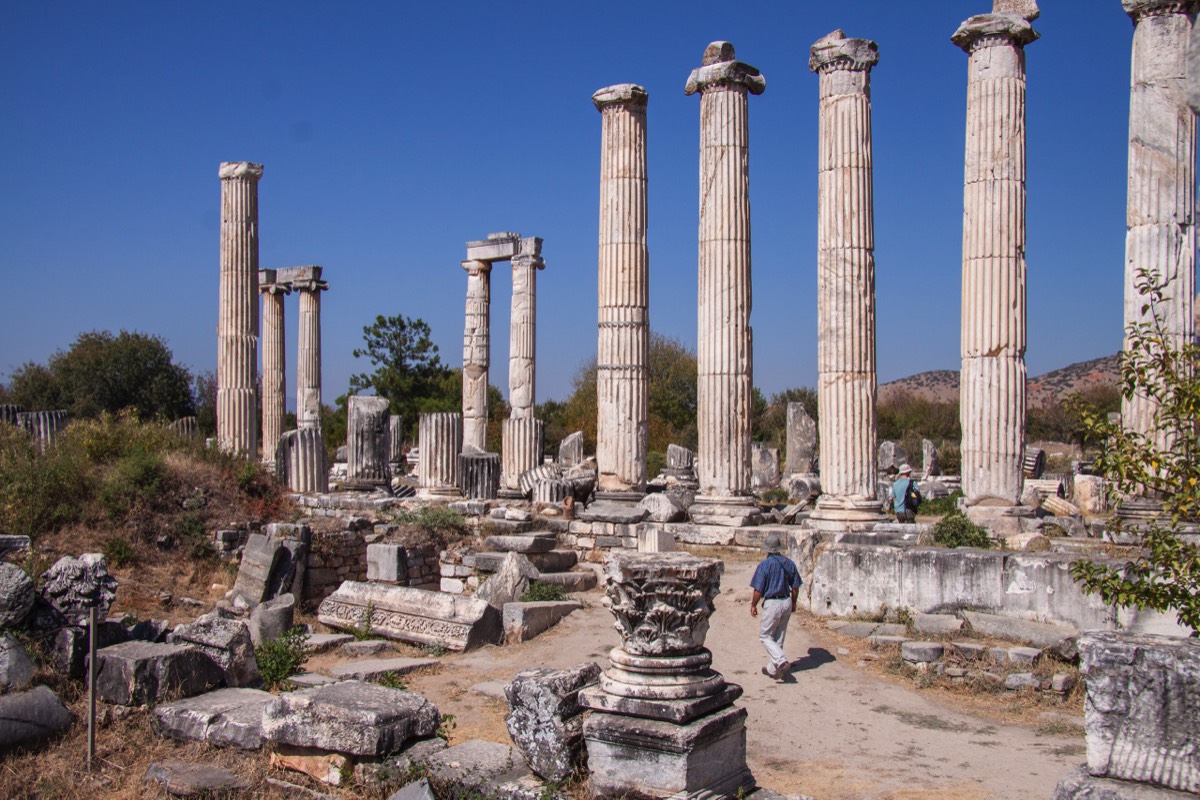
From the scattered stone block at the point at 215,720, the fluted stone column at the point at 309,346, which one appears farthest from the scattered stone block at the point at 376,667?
the fluted stone column at the point at 309,346

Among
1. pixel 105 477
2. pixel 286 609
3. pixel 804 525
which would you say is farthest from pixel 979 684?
pixel 105 477

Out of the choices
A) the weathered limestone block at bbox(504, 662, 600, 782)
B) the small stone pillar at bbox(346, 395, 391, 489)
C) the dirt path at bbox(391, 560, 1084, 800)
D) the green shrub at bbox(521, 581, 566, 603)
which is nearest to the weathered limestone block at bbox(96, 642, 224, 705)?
the dirt path at bbox(391, 560, 1084, 800)

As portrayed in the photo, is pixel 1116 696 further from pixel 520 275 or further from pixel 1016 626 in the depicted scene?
pixel 520 275

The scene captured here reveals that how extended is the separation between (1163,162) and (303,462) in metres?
15.4

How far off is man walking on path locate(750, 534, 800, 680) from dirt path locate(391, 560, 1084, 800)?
0.21 m

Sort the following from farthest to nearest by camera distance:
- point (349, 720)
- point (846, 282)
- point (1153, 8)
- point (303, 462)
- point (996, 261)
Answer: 1. point (303, 462)
2. point (846, 282)
3. point (996, 261)
4. point (1153, 8)
5. point (349, 720)

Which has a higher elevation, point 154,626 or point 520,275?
point 520,275

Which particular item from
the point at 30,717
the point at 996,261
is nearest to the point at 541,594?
the point at 30,717

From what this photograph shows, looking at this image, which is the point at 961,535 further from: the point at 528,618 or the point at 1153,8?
the point at 1153,8

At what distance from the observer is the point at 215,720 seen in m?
7.10

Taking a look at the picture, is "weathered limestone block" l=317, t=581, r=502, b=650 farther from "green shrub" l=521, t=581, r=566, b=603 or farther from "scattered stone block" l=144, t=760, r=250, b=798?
"scattered stone block" l=144, t=760, r=250, b=798

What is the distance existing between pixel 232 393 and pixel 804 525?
1310 cm

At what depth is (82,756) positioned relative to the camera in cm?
681

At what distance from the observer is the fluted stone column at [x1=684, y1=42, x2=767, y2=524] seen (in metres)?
16.1
